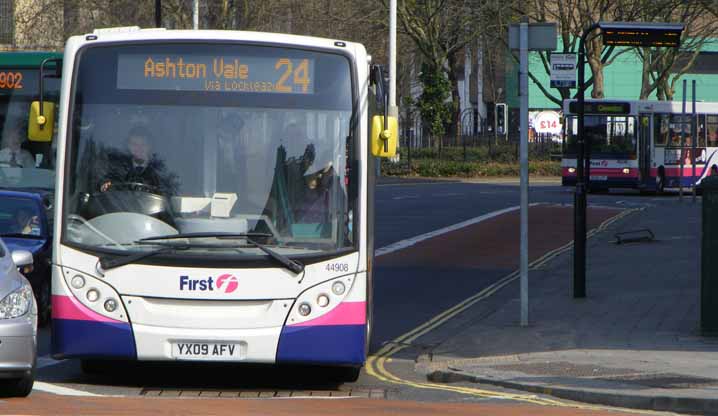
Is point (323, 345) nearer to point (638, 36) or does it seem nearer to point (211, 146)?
point (211, 146)

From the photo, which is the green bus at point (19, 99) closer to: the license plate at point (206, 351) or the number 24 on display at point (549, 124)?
the license plate at point (206, 351)

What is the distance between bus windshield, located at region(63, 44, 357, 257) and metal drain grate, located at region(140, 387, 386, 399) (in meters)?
1.09

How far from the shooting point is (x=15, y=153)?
21.9 meters

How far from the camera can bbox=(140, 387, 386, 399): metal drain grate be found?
10008mm

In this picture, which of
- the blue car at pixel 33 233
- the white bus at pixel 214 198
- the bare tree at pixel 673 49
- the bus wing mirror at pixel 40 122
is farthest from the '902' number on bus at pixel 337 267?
the bare tree at pixel 673 49

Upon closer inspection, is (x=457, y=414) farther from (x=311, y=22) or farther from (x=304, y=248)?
(x=311, y=22)

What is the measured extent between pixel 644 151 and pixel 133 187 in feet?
119

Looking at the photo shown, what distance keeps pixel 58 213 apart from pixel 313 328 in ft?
6.75

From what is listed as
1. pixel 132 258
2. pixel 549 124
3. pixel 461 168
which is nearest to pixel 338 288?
pixel 132 258

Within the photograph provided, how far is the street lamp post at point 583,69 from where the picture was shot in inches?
621

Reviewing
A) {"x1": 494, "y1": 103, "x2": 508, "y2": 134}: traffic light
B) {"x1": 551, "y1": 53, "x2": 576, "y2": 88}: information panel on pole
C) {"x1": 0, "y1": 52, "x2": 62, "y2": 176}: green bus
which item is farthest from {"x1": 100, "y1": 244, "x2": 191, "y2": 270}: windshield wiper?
{"x1": 494, "y1": 103, "x2": 508, "y2": 134}: traffic light

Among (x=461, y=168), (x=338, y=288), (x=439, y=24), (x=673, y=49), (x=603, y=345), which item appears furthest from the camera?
(x=461, y=168)

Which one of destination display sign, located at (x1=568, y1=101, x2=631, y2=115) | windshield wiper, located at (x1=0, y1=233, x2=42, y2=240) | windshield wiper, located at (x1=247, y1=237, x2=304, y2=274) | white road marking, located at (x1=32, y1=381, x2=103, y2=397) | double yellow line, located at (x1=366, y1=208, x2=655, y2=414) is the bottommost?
double yellow line, located at (x1=366, y1=208, x2=655, y2=414)

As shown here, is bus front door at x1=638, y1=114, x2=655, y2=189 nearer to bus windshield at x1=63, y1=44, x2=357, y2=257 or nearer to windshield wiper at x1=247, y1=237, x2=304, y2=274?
bus windshield at x1=63, y1=44, x2=357, y2=257
